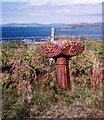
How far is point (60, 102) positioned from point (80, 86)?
62 cm

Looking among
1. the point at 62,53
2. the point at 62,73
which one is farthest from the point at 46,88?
the point at 62,53

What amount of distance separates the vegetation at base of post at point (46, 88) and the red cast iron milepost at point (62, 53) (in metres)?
0.13

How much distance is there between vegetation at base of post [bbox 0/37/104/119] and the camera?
4.20 meters

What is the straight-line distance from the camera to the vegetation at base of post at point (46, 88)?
4.20m

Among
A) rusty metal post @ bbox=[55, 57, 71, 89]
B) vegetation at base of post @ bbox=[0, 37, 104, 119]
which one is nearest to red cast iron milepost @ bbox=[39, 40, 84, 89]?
rusty metal post @ bbox=[55, 57, 71, 89]

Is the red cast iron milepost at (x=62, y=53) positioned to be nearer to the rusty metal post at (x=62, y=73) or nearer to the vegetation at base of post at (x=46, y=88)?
the rusty metal post at (x=62, y=73)

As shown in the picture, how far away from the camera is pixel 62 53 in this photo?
16.7 feet

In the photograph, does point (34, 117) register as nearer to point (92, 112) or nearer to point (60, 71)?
point (92, 112)

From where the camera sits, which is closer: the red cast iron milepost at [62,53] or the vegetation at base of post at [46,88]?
the vegetation at base of post at [46,88]

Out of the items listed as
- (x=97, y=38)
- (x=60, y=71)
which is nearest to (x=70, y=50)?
(x=60, y=71)

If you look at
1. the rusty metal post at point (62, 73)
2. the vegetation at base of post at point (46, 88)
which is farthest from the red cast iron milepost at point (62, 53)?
the vegetation at base of post at point (46, 88)

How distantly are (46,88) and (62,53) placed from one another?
561 millimetres

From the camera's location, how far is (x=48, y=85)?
17.4ft

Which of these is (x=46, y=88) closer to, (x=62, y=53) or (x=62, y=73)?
(x=62, y=73)
